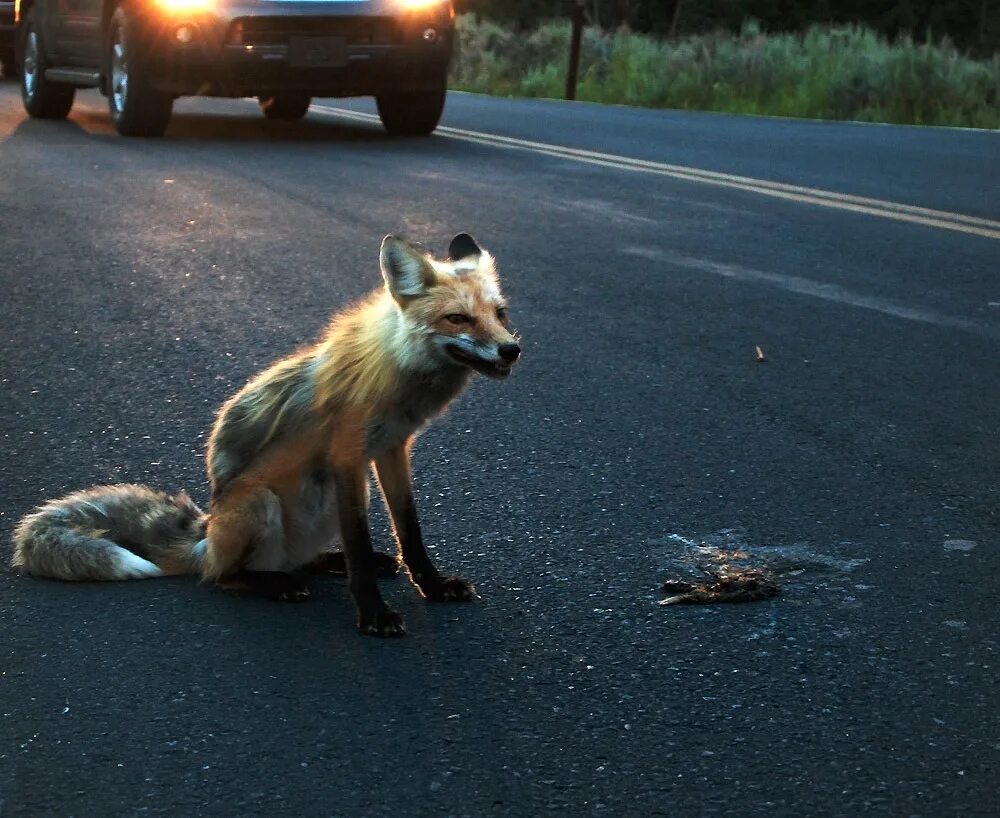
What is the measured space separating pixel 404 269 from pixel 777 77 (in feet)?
69.5

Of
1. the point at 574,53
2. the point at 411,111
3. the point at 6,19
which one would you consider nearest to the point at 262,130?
the point at 411,111

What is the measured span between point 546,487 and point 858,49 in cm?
2256

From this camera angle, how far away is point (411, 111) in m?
15.8

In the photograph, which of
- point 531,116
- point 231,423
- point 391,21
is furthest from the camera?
point 531,116

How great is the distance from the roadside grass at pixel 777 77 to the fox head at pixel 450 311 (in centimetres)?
1609

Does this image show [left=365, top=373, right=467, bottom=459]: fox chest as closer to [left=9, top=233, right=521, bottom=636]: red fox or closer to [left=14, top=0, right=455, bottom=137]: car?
[left=9, top=233, right=521, bottom=636]: red fox

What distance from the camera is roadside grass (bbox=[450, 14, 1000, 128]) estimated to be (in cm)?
2109

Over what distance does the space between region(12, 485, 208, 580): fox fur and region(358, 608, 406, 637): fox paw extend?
0.56 meters

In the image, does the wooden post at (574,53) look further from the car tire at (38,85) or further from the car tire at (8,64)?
the car tire at (38,85)

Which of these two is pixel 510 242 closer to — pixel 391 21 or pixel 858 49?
pixel 391 21

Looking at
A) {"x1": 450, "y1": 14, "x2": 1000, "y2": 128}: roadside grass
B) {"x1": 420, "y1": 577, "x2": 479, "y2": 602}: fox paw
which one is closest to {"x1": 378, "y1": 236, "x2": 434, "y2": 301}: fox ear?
{"x1": 420, "y1": 577, "x2": 479, "y2": 602}: fox paw

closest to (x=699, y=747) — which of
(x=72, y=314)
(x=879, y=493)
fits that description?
(x=879, y=493)

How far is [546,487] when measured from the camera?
17.0 feet

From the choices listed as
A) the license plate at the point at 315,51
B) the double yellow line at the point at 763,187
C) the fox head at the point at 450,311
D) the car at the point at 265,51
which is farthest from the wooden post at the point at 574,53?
the fox head at the point at 450,311
